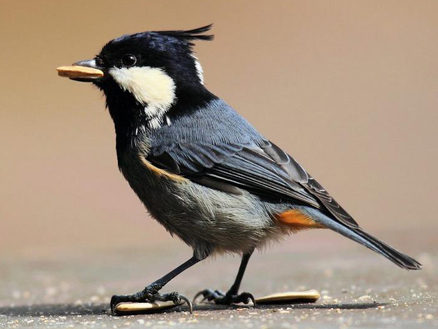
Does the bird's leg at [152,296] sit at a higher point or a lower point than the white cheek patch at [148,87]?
lower

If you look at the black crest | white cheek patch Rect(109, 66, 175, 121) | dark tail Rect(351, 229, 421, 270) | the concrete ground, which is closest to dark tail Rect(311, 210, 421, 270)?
dark tail Rect(351, 229, 421, 270)

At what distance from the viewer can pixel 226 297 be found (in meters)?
6.08

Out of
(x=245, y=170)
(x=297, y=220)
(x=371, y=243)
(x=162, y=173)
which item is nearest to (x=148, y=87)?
(x=162, y=173)

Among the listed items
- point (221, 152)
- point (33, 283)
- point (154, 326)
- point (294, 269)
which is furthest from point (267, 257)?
point (154, 326)

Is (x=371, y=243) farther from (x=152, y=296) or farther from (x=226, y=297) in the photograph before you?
(x=152, y=296)

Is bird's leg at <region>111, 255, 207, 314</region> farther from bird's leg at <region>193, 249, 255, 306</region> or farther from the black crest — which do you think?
the black crest

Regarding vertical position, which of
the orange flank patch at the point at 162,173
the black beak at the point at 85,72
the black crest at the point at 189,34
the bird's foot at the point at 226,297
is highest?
the black crest at the point at 189,34

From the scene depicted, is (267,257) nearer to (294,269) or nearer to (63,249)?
(294,269)

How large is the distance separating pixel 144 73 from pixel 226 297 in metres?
1.49

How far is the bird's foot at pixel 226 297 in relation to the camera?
6000 mm

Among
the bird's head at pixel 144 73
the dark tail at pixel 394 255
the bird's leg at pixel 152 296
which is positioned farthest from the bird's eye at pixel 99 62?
the dark tail at pixel 394 255

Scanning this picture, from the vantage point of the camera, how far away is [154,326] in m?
4.91

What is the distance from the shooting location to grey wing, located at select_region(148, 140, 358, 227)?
559 centimetres

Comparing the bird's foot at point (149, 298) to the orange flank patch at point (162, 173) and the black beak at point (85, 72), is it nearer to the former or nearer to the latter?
the orange flank patch at point (162, 173)
